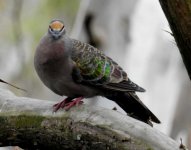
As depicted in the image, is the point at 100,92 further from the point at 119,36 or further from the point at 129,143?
the point at 119,36

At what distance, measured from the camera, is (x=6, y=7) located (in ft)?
59.5

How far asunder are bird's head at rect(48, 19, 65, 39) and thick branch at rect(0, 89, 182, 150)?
32.2 inches

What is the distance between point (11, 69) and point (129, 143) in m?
13.2

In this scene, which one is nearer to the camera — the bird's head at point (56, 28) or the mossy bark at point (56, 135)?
the mossy bark at point (56, 135)

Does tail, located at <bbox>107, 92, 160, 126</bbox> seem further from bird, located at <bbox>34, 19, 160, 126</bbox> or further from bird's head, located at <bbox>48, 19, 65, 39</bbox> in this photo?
bird's head, located at <bbox>48, 19, 65, 39</bbox>

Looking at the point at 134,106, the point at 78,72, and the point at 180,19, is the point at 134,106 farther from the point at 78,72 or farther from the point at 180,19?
the point at 180,19

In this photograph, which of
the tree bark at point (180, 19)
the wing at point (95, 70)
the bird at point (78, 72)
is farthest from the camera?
the wing at point (95, 70)

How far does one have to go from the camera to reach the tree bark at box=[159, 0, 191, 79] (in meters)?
3.77

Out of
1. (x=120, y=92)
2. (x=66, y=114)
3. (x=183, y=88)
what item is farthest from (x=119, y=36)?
(x=66, y=114)

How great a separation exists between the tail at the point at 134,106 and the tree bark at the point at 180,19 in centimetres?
141

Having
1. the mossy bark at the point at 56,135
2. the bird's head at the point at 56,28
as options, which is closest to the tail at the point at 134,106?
the bird's head at the point at 56,28

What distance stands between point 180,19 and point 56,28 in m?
1.48

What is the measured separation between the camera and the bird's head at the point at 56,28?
16.5 feet

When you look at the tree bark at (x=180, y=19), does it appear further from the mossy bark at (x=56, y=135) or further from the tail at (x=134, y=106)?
the tail at (x=134, y=106)
